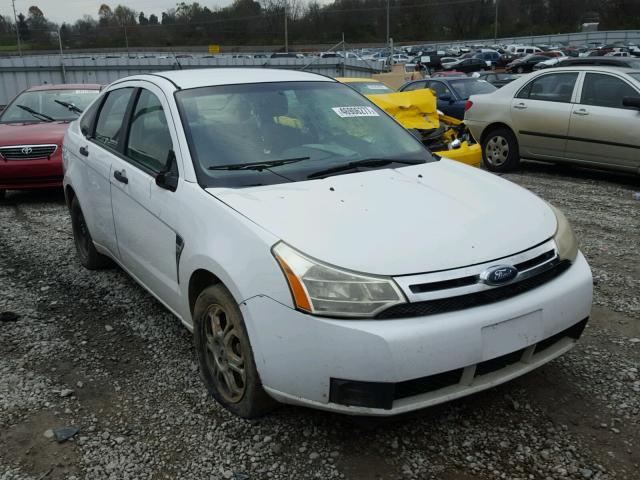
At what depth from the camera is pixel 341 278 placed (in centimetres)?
227

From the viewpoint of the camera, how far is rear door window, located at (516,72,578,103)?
26.3 ft

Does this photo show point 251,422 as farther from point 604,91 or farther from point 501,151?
point 501,151

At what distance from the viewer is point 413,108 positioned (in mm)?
8328

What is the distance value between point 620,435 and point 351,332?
139cm

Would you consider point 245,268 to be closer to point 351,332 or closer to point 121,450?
point 351,332

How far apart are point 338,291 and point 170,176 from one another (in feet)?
4.45

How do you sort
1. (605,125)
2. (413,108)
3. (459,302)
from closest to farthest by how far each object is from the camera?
1. (459,302)
2. (605,125)
3. (413,108)

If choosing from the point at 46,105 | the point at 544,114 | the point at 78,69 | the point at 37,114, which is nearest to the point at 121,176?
the point at 37,114

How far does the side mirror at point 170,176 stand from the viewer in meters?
3.10

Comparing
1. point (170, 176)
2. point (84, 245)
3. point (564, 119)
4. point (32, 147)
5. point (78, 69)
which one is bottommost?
point (84, 245)

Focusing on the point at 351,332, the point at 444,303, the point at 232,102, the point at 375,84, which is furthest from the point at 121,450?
the point at 375,84

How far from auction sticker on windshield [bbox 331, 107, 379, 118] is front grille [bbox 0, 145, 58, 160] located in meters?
5.34

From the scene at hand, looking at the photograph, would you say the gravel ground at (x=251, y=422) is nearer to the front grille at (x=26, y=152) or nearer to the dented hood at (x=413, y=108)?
the front grille at (x=26, y=152)

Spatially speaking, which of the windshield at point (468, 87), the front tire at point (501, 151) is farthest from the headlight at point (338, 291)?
the windshield at point (468, 87)
